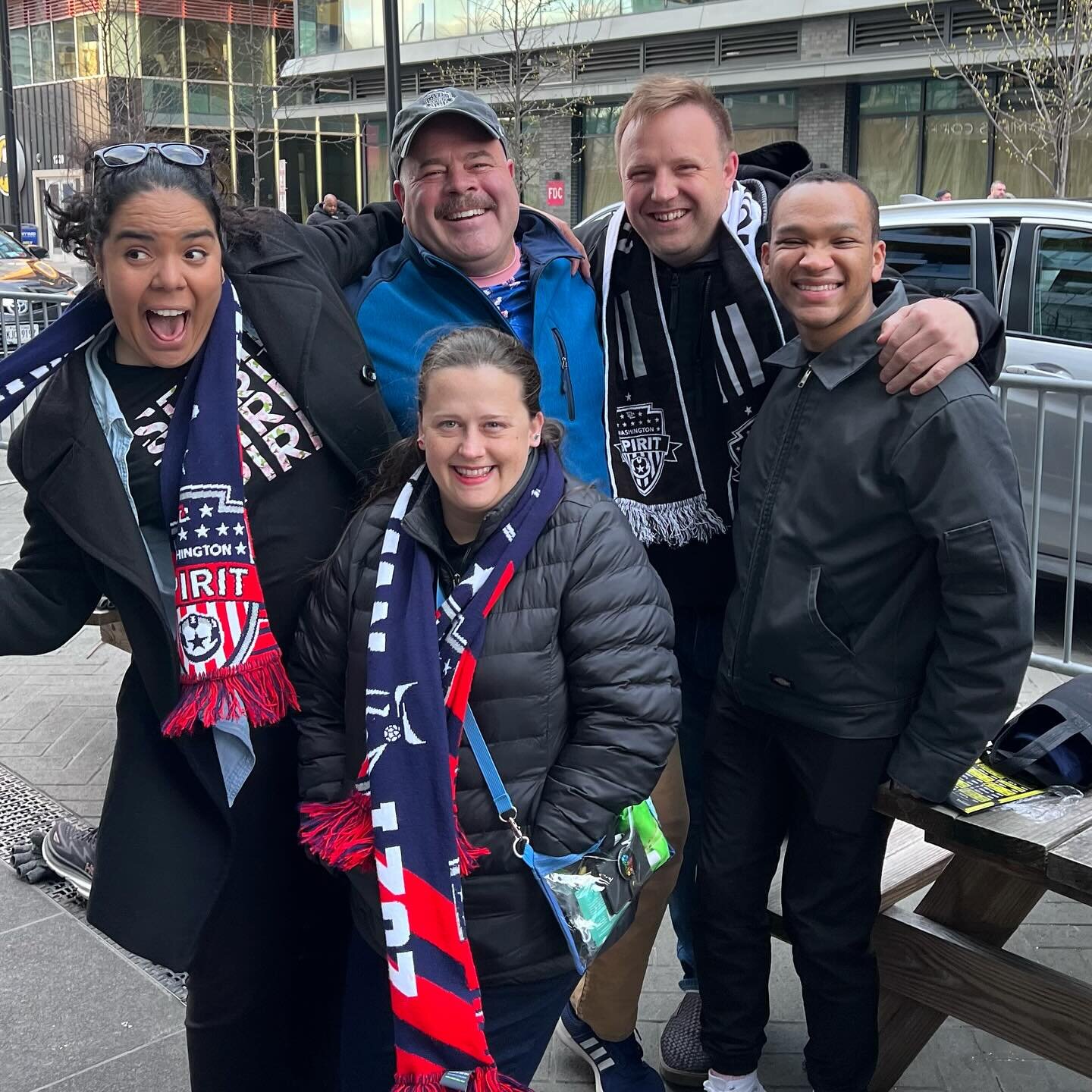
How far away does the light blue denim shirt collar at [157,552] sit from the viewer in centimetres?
244

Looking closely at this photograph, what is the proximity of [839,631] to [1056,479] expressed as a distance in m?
3.52

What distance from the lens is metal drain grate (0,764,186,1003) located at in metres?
3.73

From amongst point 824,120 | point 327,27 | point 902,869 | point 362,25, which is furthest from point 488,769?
point 327,27

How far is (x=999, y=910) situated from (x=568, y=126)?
25.2 meters

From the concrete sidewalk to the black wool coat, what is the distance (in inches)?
37.5

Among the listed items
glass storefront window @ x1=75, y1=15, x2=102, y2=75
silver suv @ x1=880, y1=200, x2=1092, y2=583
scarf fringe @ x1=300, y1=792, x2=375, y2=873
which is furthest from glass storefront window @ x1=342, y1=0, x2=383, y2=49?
scarf fringe @ x1=300, y1=792, x2=375, y2=873

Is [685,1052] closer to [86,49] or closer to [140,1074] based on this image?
[140,1074]

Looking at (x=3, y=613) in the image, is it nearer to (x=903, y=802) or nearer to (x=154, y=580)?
(x=154, y=580)

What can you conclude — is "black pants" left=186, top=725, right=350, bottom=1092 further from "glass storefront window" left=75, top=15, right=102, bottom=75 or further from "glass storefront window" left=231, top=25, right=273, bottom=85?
"glass storefront window" left=75, top=15, right=102, bottom=75

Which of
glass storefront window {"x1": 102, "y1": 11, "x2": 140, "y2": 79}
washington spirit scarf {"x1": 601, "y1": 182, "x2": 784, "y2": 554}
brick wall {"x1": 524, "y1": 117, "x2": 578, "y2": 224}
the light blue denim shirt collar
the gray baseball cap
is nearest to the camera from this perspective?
the light blue denim shirt collar

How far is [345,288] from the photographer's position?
3016mm

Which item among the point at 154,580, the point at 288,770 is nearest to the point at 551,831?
the point at 288,770

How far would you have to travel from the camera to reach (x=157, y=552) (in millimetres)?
2504

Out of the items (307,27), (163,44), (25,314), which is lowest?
(25,314)
